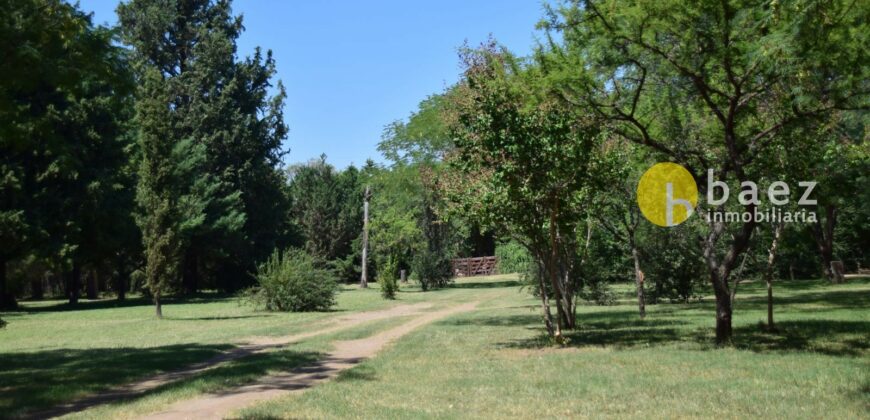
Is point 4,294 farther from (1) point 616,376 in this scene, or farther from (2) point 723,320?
(1) point 616,376

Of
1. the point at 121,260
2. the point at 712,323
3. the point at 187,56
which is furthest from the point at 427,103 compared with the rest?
the point at 712,323

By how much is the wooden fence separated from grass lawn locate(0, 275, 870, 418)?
46006mm

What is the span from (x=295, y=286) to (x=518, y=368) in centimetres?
1716

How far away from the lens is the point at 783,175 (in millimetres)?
14727

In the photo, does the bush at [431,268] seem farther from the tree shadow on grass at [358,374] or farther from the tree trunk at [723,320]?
the tree shadow on grass at [358,374]

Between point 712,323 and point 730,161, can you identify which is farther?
point 712,323

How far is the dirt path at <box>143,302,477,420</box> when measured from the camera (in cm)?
842

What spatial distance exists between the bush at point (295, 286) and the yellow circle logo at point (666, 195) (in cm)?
1252

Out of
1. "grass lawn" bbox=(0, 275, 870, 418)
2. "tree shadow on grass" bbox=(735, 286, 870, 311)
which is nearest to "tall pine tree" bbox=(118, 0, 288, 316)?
"grass lawn" bbox=(0, 275, 870, 418)

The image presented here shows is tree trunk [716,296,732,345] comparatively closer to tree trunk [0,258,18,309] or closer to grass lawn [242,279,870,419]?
grass lawn [242,279,870,419]

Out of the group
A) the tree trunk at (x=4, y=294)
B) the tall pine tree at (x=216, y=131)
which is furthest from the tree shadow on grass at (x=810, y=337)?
the tree trunk at (x=4, y=294)

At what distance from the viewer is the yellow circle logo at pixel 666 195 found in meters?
18.3

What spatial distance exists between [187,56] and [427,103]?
1864 centimetres

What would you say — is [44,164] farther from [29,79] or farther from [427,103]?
[29,79]
